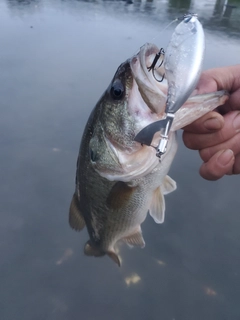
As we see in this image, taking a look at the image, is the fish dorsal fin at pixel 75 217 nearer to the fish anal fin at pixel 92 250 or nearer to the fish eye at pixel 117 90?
the fish anal fin at pixel 92 250

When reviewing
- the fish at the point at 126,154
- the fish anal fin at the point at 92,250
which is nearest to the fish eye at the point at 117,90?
the fish at the point at 126,154

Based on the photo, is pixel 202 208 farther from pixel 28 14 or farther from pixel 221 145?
pixel 28 14

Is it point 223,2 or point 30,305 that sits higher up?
point 223,2

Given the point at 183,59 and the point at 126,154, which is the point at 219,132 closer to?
the point at 126,154

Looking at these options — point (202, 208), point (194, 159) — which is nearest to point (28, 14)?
point (194, 159)

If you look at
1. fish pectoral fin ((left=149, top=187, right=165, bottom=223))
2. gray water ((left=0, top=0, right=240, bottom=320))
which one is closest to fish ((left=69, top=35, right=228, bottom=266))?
fish pectoral fin ((left=149, top=187, right=165, bottom=223))

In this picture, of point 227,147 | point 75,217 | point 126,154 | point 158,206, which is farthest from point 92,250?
point 227,147
